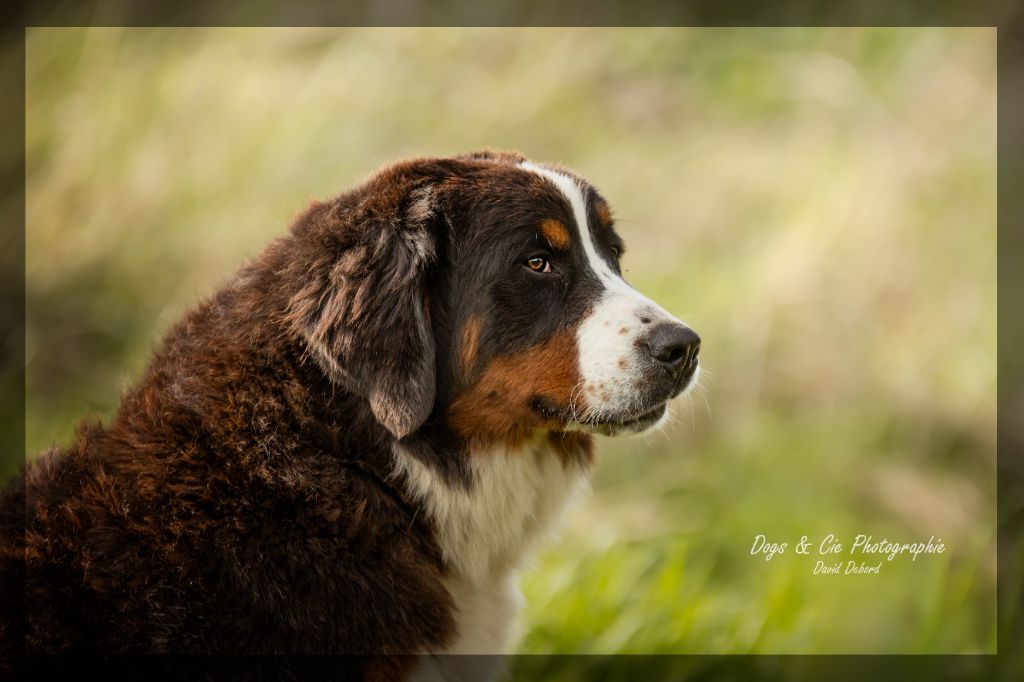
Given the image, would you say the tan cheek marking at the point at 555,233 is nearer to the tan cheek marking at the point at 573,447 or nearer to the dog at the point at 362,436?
the dog at the point at 362,436

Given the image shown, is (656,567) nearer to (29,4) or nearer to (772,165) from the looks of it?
(772,165)

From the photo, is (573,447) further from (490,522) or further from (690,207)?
(690,207)

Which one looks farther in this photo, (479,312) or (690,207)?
(690,207)

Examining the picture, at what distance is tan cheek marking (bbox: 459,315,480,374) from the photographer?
333 centimetres

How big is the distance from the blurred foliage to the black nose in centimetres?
243

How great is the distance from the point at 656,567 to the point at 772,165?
3560 mm

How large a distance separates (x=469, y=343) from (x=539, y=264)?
1.27ft

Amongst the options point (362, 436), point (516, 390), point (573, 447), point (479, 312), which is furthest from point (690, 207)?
point (362, 436)

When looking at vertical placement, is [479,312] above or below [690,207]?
above

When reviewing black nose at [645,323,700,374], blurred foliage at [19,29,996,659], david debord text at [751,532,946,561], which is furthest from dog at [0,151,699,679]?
david debord text at [751,532,946,561]

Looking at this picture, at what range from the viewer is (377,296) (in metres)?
3.19

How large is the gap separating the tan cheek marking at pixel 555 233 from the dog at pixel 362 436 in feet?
0.04

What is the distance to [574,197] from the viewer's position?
3.53m

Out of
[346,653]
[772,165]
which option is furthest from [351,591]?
[772,165]
